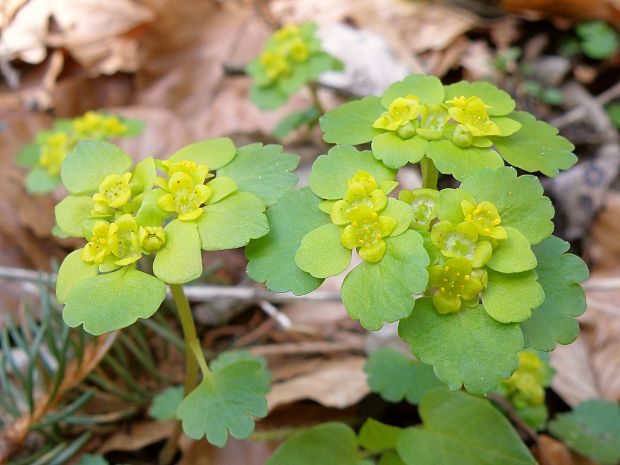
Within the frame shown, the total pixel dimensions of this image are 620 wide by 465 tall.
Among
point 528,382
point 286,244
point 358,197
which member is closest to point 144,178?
point 286,244

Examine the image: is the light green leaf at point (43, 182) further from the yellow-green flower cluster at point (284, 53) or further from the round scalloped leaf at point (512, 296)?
the round scalloped leaf at point (512, 296)

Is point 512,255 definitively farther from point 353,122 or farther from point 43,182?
point 43,182

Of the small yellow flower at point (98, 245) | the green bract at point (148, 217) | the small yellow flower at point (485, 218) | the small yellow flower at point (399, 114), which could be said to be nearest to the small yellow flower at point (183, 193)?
the green bract at point (148, 217)

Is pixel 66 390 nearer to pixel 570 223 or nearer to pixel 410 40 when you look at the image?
pixel 570 223

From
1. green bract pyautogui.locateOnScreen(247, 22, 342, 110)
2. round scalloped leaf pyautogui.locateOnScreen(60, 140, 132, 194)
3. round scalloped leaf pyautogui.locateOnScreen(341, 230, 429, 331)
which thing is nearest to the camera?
round scalloped leaf pyautogui.locateOnScreen(341, 230, 429, 331)

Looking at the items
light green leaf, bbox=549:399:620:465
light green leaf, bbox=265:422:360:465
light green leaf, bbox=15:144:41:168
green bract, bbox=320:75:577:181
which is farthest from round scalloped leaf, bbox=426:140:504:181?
light green leaf, bbox=15:144:41:168

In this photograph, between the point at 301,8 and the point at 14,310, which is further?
the point at 301,8

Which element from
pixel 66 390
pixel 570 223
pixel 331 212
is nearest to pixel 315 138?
pixel 570 223

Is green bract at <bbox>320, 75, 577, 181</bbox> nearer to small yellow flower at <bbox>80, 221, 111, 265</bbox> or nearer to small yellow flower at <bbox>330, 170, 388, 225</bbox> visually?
small yellow flower at <bbox>330, 170, 388, 225</bbox>
